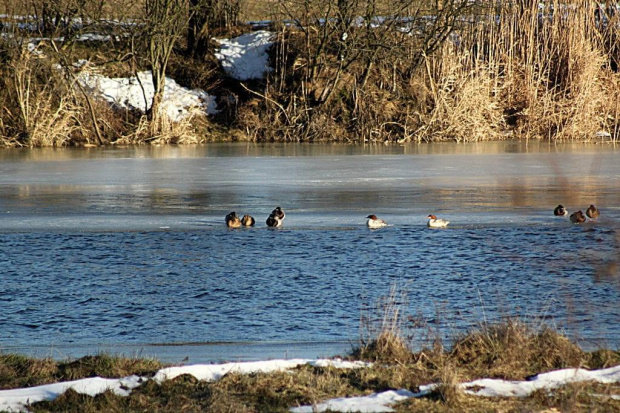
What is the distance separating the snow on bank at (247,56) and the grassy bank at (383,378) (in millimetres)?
28472

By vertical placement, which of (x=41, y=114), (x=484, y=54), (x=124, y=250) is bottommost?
(x=124, y=250)

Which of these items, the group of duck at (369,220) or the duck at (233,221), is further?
the duck at (233,221)

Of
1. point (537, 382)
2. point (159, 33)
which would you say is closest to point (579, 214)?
point (537, 382)

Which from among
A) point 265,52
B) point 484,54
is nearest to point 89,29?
point 265,52

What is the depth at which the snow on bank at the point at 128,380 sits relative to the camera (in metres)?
5.04

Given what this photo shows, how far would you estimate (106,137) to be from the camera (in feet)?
95.8

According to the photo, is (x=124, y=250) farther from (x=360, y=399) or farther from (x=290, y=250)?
(x=360, y=399)

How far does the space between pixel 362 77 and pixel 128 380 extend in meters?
27.4

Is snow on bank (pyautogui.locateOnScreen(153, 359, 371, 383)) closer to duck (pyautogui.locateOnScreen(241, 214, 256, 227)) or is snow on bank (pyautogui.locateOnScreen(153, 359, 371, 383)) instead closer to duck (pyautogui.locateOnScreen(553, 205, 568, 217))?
duck (pyautogui.locateOnScreen(241, 214, 256, 227))

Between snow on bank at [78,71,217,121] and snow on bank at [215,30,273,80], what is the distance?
195cm

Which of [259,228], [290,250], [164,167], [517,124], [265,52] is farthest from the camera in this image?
[265,52]

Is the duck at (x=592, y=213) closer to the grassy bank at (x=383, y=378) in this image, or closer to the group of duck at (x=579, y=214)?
the group of duck at (x=579, y=214)

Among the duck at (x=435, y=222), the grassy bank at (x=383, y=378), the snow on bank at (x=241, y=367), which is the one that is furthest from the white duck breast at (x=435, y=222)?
the snow on bank at (x=241, y=367)

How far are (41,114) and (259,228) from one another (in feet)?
57.1
